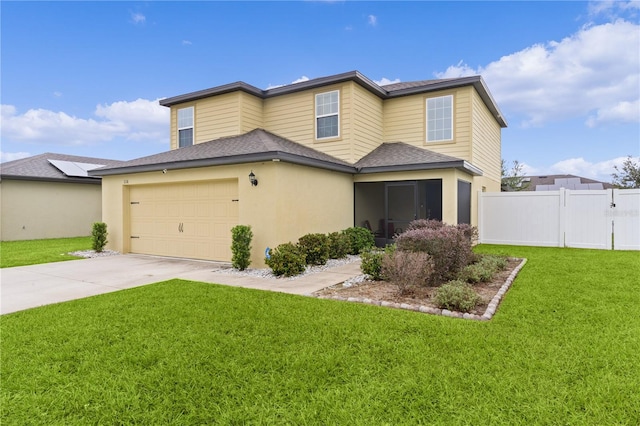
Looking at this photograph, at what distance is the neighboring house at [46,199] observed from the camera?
50.5ft

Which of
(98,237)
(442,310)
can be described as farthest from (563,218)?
(98,237)

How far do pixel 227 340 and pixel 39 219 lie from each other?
1713 cm

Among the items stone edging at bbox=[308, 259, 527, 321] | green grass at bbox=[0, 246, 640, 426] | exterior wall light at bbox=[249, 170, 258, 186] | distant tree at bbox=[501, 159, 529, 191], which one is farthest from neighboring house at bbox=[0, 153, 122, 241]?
distant tree at bbox=[501, 159, 529, 191]

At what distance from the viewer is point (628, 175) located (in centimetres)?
2219

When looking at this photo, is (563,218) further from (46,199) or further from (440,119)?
(46,199)

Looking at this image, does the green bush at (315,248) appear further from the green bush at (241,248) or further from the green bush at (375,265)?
the green bush at (375,265)

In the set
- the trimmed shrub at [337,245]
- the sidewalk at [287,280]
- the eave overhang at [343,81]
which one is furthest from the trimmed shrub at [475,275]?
the eave overhang at [343,81]

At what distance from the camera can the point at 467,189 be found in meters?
12.5

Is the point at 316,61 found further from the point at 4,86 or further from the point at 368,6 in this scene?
the point at 4,86

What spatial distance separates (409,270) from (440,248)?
109 centimetres

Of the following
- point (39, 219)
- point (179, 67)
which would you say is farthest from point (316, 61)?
point (39, 219)

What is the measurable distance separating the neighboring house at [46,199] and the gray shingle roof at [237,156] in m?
5.85

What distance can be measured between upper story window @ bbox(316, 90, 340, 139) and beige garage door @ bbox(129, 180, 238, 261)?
14.3ft

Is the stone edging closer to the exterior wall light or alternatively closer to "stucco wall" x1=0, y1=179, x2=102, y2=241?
the exterior wall light
